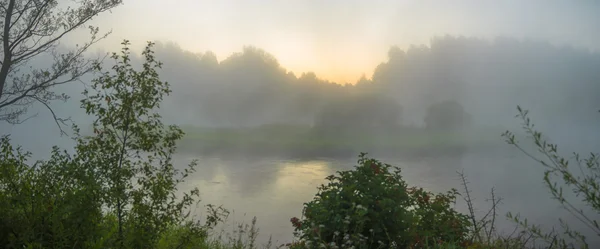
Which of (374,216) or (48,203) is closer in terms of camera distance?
(48,203)

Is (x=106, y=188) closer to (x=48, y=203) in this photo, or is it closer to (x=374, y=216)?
(x=48, y=203)

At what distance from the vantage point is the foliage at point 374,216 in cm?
742

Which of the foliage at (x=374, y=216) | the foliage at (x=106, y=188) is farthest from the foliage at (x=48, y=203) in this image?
the foliage at (x=374, y=216)

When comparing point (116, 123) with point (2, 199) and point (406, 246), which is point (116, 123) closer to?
point (2, 199)

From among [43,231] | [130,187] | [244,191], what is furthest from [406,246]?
[244,191]

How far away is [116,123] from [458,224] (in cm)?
688

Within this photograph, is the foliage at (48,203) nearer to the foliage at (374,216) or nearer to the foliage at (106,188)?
the foliage at (106,188)

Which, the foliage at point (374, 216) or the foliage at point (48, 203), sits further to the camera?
the foliage at point (374, 216)

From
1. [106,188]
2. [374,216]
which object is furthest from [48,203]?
[374,216]

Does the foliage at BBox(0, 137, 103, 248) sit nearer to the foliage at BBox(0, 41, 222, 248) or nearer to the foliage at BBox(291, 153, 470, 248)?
the foliage at BBox(0, 41, 222, 248)

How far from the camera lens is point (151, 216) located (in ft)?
26.7

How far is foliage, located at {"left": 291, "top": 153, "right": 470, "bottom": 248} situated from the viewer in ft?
24.3

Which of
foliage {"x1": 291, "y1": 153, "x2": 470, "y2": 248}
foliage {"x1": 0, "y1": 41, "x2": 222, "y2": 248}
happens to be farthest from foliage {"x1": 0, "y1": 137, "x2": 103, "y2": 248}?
foliage {"x1": 291, "y1": 153, "x2": 470, "y2": 248}

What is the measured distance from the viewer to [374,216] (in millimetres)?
7605
